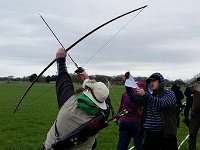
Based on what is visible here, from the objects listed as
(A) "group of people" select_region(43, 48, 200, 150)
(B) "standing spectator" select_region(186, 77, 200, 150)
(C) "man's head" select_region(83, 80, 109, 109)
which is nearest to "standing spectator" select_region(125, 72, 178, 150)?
(A) "group of people" select_region(43, 48, 200, 150)

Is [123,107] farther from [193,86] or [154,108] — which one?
[193,86]

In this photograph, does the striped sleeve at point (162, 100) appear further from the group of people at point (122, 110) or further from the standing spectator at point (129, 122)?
the standing spectator at point (129, 122)

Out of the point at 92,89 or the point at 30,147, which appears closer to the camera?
the point at 92,89

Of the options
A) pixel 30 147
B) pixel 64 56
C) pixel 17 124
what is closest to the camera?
pixel 64 56

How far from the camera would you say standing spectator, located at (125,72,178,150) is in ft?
22.7

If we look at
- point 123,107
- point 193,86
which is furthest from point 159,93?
point 193,86

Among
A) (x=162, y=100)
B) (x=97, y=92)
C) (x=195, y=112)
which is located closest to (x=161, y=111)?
(x=162, y=100)

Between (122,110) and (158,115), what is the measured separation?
Answer: 1102 millimetres

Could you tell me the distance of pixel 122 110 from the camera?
808 cm

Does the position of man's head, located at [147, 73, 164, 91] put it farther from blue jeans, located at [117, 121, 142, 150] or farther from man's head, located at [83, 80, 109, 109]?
man's head, located at [83, 80, 109, 109]

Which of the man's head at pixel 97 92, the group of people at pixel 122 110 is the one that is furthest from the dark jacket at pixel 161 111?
the man's head at pixel 97 92

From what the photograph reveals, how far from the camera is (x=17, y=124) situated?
57.0ft

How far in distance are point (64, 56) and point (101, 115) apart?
0.89 metres

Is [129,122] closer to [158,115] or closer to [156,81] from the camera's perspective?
[158,115]
